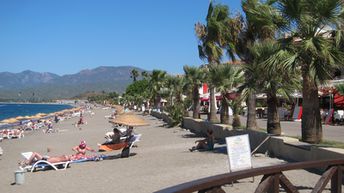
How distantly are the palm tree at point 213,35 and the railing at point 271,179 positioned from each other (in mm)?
15689

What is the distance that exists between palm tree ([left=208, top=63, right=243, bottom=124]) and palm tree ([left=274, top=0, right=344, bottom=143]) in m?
10.1

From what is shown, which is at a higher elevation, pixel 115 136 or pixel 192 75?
pixel 192 75

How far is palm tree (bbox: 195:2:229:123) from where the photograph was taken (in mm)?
22109

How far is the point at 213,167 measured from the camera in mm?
12359

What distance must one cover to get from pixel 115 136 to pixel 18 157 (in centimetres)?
434

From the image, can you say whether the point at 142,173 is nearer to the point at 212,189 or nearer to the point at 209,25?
the point at 212,189

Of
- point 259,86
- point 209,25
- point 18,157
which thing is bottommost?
point 18,157

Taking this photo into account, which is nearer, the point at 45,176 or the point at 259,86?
the point at 45,176

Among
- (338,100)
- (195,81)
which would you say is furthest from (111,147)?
(195,81)

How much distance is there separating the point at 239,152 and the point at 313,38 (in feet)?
12.7

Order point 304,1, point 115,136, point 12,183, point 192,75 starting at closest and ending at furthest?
point 304,1
point 12,183
point 115,136
point 192,75

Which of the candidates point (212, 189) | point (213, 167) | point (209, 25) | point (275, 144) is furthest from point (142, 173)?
point (209, 25)

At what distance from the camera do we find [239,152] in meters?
8.70

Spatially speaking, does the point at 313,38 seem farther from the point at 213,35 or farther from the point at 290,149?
the point at 213,35
